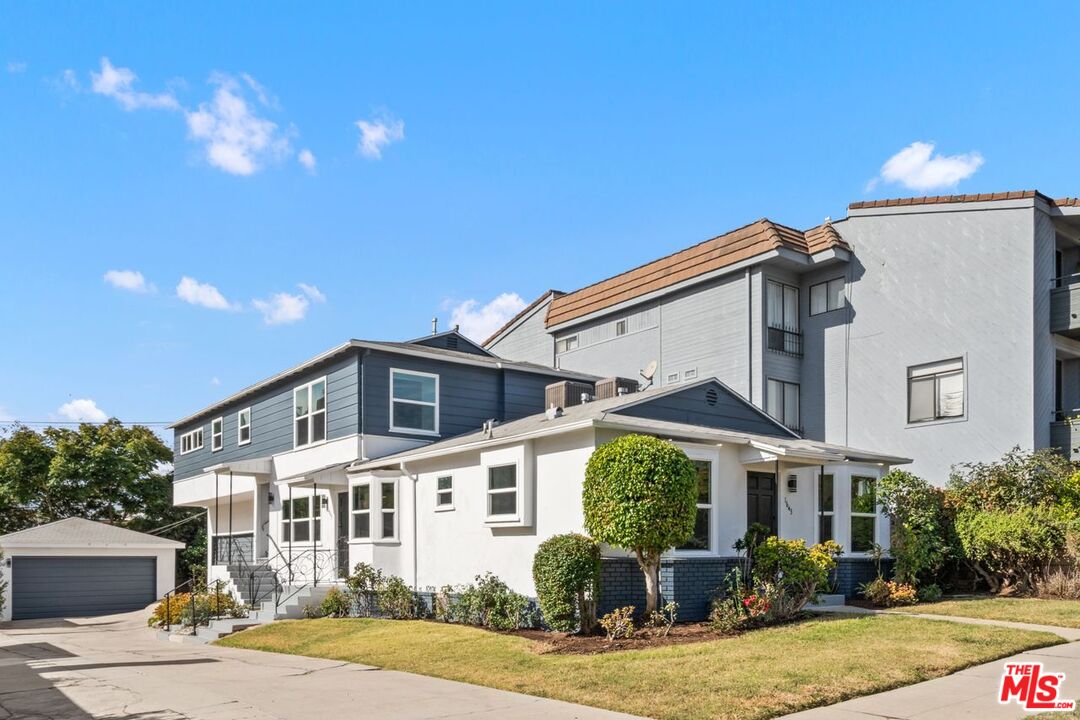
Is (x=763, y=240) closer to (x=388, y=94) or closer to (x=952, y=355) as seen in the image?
(x=952, y=355)

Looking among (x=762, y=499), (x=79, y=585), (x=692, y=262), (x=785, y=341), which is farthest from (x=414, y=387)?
(x=79, y=585)

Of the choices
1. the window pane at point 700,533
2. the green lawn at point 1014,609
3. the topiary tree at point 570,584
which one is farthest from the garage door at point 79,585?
the green lawn at point 1014,609

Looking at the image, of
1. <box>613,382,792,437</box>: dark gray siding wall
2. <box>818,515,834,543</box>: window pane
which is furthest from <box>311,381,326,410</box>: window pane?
<box>818,515,834,543</box>: window pane

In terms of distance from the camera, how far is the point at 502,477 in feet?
53.9

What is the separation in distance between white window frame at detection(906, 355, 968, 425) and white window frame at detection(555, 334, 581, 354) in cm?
1182

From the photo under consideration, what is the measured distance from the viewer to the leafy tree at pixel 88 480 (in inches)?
1400

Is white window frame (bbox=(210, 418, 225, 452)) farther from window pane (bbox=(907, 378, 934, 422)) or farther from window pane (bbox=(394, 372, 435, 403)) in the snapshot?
window pane (bbox=(907, 378, 934, 422))

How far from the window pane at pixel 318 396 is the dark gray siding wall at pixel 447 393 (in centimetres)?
209

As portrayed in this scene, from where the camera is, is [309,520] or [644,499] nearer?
[644,499]

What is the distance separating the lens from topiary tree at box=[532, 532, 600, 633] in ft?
44.8

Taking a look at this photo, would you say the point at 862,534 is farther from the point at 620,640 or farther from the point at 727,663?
the point at 727,663

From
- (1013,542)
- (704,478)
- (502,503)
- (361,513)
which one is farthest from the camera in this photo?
(361,513)

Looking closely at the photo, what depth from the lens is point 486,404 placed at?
22.6 metres

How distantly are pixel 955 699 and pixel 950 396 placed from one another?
632 inches
